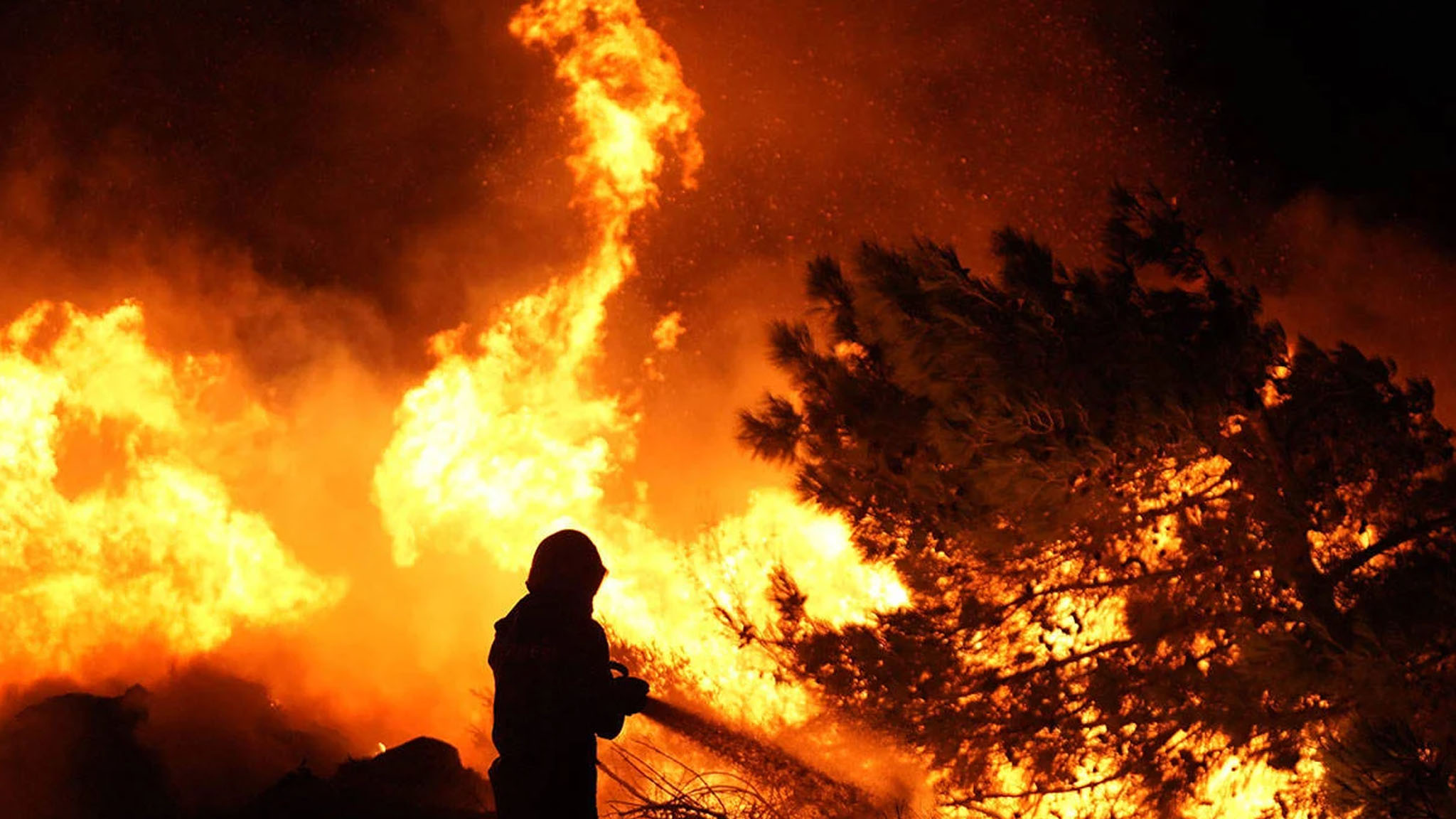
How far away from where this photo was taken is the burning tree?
186 inches

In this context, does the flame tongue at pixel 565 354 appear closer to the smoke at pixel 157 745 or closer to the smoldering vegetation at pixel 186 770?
the smoke at pixel 157 745

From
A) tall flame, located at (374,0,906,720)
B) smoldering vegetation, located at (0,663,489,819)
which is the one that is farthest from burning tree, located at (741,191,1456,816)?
tall flame, located at (374,0,906,720)

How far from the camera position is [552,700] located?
12.5 feet

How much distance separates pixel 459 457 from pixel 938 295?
9.47 metres

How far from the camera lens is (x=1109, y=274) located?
16.5 feet

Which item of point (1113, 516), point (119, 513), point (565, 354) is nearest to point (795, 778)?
point (1113, 516)

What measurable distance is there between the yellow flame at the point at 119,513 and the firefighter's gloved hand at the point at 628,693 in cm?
1071

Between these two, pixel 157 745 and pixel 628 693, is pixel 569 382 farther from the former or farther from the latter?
pixel 628 693

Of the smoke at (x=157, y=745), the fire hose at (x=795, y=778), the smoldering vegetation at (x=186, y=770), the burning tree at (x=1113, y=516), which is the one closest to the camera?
the burning tree at (x=1113, y=516)

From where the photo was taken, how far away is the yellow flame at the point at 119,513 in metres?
12.5

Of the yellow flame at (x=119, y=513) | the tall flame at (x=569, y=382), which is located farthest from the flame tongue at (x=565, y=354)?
the yellow flame at (x=119, y=513)

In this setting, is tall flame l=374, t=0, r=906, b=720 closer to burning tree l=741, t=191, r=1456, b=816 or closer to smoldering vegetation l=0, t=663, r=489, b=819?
smoldering vegetation l=0, t=663, r=489, b=819

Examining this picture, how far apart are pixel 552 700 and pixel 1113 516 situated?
2.89m

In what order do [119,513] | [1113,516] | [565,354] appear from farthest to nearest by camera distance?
[565,354], [119,513], [1113,516]
